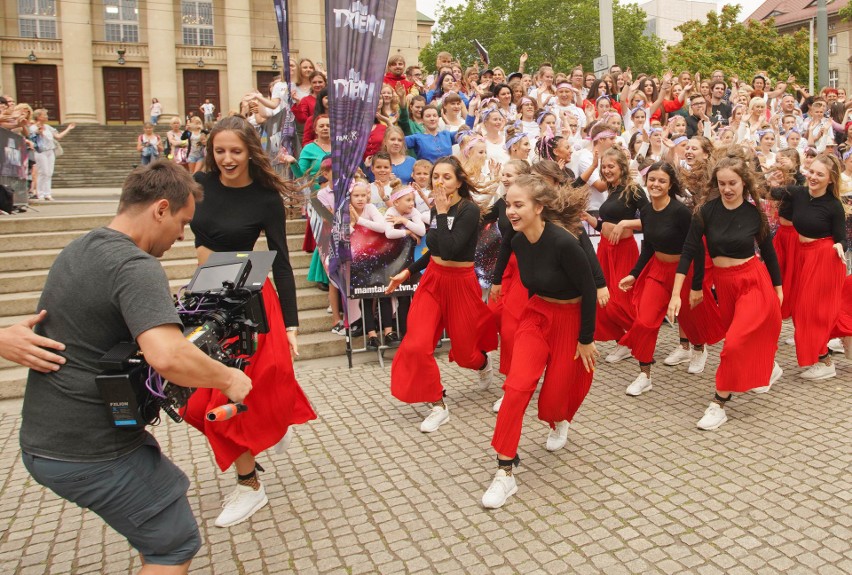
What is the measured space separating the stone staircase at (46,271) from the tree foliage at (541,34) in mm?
49627

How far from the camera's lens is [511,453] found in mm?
4441

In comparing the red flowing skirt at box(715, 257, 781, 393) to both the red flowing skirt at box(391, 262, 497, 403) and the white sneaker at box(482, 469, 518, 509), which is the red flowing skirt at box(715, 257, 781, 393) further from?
the white sneaker at box(482, 469, 518, 509)

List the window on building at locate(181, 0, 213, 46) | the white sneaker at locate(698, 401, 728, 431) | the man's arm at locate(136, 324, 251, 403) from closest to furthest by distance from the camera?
1. the man's arm at locate(136, 324, 251, 403)
2. the white sneaker at locate(698, 401, 728, 431)
3. the window on building at locate(181, 0, 213, 46)

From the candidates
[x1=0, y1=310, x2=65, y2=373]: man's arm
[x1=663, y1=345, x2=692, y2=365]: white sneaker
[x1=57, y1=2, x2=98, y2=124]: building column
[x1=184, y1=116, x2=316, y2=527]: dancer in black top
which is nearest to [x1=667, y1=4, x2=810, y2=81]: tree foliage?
[x1=57, y1=2, x2=98, y2=124]: building column

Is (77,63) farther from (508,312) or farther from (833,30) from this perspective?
(833,30)

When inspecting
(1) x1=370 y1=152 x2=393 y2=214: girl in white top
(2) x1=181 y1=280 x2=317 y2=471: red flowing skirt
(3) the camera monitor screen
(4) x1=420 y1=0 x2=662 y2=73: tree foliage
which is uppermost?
(4) x1=420 y1=0 x2=662 y2=73: tree foliage

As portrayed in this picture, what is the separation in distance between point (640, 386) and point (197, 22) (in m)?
38.9

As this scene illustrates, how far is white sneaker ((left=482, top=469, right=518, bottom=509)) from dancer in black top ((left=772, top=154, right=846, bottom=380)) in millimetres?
3621

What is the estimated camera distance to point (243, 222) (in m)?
4.32

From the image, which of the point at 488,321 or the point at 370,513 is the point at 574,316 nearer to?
the point at 488,321

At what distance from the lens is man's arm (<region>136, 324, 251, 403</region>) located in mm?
2369

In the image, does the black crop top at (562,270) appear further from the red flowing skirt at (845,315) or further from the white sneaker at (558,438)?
the red flowing skirt at (845,315)

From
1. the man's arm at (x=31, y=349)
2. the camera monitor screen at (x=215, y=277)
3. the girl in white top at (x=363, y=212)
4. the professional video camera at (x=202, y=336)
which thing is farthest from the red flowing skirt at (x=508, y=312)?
the man's arm at (x=31, y=349)

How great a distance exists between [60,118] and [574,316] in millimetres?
37860
